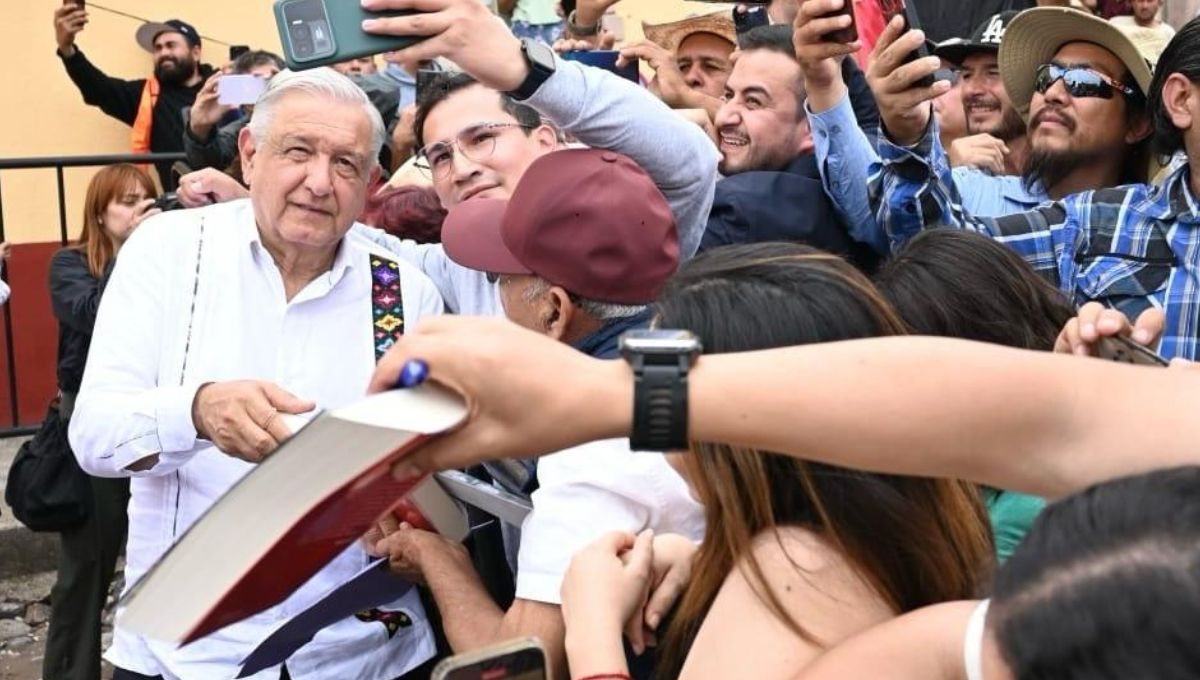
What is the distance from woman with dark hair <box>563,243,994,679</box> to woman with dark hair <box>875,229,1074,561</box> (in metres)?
0.58

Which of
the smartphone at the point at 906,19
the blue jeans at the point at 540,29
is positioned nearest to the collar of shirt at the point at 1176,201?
the smartphone at the point at 906,19

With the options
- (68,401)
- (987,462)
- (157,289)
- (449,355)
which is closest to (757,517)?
(987,462)

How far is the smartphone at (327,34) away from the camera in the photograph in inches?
105

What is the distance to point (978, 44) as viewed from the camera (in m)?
4.75

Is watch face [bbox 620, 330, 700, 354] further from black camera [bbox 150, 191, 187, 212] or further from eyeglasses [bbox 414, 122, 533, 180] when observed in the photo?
black camera [bbox 150, 191, 187, 212]

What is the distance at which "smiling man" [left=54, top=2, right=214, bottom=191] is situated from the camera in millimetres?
8344

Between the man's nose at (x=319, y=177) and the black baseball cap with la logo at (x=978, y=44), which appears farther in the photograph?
the black baseball cap with la logo at (x=978, y=44)

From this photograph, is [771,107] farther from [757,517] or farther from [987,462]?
[987,462]

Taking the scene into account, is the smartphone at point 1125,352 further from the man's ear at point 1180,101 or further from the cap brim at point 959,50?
the cap brim at point 959,50

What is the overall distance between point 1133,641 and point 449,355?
0.60 m

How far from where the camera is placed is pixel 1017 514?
2.15 meters

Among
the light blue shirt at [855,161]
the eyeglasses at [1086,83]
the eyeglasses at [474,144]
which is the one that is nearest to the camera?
the light blue shirt at [855,161]

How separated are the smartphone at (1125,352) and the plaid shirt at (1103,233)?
1.12 metres

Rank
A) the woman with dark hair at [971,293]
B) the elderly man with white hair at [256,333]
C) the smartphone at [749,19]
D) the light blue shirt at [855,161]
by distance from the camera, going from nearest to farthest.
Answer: the woman with dark hair at [971,293] → the elderly man with white hair at [256,333] → the light blue shirt at [855,161] → the smartphone at [749,19]
